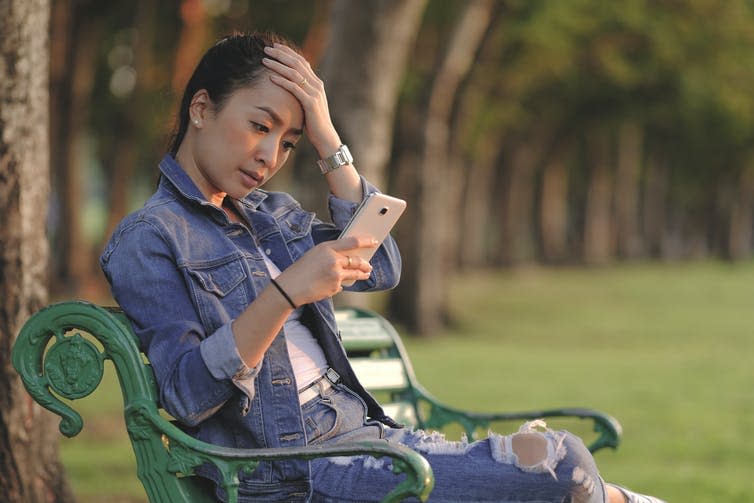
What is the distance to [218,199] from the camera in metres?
3.47

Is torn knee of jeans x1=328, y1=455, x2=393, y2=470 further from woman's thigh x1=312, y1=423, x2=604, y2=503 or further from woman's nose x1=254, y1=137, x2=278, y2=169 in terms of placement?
woman's nose x1=254, y1=137, x2=278, y2=169

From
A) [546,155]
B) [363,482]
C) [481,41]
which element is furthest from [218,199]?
[546,155]

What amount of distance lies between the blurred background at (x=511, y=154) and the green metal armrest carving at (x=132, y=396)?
747 millimetres

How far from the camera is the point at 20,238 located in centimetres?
465

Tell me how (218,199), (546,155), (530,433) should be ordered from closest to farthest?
1. (530,433)
2. (218,199)
3. (546,155)

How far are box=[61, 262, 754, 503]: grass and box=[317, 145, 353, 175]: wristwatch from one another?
355cm

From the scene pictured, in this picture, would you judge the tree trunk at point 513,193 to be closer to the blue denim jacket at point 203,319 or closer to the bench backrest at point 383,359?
the bench backrest at point 383,359

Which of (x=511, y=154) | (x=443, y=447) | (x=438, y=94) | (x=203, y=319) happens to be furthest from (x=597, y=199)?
(x=203, y=319)

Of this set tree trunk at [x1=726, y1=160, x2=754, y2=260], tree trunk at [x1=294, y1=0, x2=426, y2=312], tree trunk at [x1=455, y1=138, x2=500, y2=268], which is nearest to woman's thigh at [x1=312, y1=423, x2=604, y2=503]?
tree trunk at [x1=294, y1=0, x2=426, y2=312]

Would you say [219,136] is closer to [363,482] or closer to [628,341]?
[363,482]

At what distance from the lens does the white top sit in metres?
3.35

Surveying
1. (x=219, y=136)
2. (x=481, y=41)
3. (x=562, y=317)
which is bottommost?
(x=562, y=317)

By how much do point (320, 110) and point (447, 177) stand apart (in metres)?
17.5

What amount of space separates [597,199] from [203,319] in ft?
124
